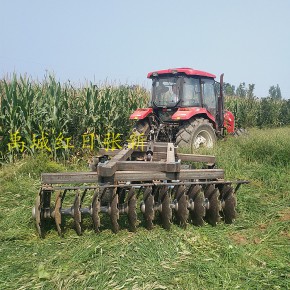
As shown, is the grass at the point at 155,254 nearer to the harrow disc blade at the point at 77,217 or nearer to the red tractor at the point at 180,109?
the harrow disc blade at the point at 77,217

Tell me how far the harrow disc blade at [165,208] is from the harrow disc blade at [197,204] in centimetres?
33

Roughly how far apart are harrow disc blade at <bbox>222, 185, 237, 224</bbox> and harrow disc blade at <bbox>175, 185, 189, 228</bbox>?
53cm

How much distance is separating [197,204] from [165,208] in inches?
14.7

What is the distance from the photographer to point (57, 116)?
6.18 meters

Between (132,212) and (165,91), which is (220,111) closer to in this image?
(165,91)

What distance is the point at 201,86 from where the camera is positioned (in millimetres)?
6727

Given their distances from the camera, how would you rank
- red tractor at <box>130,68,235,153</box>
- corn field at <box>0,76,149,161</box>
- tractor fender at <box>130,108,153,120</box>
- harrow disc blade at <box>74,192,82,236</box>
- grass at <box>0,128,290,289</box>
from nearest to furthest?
grass at <box>0,128,290,289</box> → harrow disc blade at <box>74,192,82,236</box> → corn field at <box>0,76,149,161</box> → red tractor at <box>130,68,235,153</box> → tractor fender at <box>130,108,153,120</box>

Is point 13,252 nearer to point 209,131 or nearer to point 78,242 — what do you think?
point 78,242

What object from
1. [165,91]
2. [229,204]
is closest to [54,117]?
[165,91]

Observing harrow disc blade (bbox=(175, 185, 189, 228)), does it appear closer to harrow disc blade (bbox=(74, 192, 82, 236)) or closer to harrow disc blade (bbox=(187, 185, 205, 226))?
harrow disc blade (bbox=(187, 185, 205, 226))

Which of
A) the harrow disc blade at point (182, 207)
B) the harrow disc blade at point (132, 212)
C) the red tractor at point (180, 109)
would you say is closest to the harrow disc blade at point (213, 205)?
the harrow disc blade at point (182, 207)

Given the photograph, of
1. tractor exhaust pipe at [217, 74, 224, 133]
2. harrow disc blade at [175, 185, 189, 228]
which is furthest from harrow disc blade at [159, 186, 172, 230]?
tractor exhaust pipe at [217, 74, 224, 133]

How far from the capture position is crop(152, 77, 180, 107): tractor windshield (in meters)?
6.46

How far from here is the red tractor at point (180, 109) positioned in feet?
20.3
